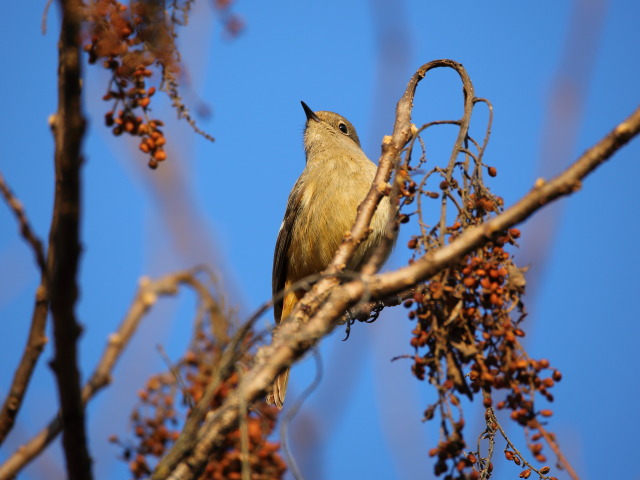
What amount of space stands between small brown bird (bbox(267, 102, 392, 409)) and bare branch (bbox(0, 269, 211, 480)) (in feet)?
11.4

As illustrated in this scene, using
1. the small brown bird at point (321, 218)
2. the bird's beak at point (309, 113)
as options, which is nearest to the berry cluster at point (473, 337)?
the small brown bird at point (321, 218)

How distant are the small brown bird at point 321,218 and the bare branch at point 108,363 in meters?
3.48

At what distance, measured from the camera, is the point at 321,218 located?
7062 mm

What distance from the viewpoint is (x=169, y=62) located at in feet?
10.2

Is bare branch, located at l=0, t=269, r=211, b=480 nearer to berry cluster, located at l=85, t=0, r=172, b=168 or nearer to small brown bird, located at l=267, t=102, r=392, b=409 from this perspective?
berry cluster, located at l=85, t=0, r=172, b=168

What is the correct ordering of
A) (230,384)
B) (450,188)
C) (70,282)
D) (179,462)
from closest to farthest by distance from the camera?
(70,282) → (179,462) → (450,188) → (230,384)

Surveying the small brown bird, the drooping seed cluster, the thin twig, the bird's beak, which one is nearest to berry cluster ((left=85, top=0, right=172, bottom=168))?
the drooping seed cluster

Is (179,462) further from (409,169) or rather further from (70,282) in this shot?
(409,169)

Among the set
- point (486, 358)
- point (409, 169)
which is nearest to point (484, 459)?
point (486, 358)

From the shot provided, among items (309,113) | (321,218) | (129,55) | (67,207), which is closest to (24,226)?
(67,207)

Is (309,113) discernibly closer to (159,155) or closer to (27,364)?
(159,155)

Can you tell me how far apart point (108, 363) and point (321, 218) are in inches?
175

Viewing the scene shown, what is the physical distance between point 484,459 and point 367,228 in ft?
4.65

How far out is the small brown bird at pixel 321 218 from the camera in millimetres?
6902
